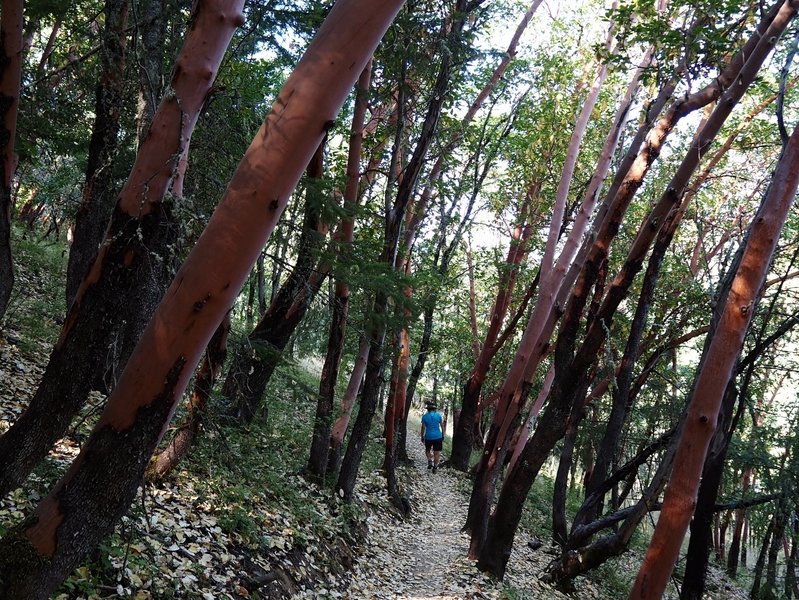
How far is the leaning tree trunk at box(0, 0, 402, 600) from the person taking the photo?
271 cm

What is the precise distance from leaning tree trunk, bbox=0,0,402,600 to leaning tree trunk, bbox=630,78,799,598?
11.9 feet

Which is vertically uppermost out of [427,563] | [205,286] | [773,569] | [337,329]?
[337,329]

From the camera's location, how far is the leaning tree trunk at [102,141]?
645 centimetres

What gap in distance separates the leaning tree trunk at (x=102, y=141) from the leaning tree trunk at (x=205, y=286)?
427 centimetres

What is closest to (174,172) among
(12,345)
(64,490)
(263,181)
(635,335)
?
(263,181)

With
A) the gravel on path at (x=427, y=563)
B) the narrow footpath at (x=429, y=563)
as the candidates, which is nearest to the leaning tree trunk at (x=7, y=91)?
the gravel on path at (x=427, y=563)

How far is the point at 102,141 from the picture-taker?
6.80m

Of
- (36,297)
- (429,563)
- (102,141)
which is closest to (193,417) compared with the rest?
(102,141)

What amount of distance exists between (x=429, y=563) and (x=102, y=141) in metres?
7.24

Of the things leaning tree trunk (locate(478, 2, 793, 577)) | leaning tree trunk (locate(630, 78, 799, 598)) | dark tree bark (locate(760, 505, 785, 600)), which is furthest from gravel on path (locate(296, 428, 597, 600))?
dark tree bark (locate(760, 505, 785, 600))

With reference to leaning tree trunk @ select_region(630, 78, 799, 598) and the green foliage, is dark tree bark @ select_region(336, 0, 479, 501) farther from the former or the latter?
the green foliage

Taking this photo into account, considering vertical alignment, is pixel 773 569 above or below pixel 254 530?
above

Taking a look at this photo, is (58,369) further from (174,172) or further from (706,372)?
(706,372)

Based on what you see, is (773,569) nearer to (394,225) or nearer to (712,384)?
(712,384)
